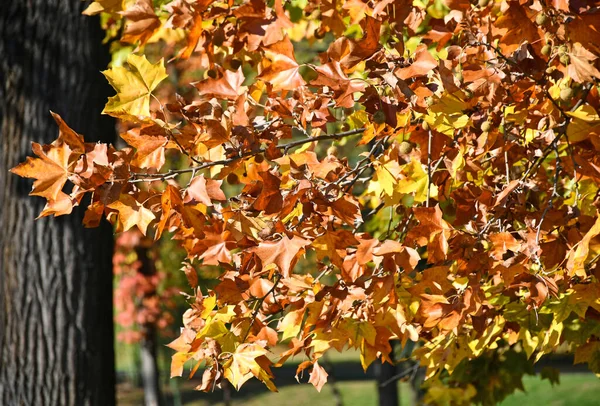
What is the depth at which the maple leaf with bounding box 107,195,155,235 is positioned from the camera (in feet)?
6.10

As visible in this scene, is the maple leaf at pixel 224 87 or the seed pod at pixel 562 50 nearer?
the seed pod at pixel 562 50

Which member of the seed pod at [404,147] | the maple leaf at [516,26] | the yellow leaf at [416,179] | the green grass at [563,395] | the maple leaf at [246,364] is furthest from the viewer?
the green grass at [563,395]

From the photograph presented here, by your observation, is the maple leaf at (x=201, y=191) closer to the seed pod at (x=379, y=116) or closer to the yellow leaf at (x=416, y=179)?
the seed pod at (x=379, y=116)

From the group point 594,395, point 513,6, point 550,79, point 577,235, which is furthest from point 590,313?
point 594,395

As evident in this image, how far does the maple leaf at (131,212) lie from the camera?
6.10ft

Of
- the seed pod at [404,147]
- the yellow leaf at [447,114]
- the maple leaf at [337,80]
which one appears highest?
the maple leaf at [337,80]

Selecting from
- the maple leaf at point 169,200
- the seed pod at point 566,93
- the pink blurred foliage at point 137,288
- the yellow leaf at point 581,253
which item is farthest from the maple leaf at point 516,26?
the pink blurred foliage at point 137,288

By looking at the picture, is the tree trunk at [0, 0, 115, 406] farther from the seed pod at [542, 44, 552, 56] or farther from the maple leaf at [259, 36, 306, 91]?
the seed pod at [542, 44, 552, 56]

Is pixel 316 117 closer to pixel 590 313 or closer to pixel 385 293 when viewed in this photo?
pixel 385 293

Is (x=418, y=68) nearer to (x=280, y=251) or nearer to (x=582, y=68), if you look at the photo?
(x=582, y=68)

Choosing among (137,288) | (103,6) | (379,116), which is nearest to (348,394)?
(137,288)

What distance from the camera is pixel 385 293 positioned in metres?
1.87

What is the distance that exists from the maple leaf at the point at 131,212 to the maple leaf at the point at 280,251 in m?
0.31

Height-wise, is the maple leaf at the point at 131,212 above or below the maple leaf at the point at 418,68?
below
